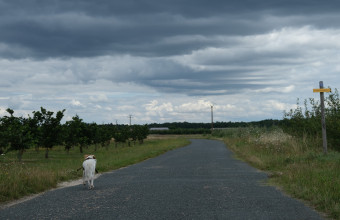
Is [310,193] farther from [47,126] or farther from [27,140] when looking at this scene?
[47,126]

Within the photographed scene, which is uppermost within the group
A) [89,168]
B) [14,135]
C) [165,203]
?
[14,135]

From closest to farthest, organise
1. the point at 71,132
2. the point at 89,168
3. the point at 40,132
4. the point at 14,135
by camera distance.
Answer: the point at 89,168
the point at 14,135
the point at 40,132
the point at 71,132

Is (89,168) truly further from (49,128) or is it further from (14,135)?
(49,128)

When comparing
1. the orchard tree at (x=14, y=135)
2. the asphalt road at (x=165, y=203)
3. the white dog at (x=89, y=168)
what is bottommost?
the asphalt road at (x=165, y=203)

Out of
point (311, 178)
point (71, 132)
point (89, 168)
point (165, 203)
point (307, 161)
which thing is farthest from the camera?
point (71, 132)

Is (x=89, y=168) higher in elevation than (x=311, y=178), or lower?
higher

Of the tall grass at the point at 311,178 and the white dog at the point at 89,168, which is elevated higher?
the white dog at the point at 89,168

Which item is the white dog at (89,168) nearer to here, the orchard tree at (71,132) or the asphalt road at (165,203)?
the asphalt road at (165,203)

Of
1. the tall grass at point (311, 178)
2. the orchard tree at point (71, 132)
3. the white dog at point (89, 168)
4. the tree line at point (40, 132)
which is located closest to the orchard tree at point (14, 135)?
the tree line at point (40, 132)

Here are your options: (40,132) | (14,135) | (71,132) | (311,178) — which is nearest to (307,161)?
(311,178)

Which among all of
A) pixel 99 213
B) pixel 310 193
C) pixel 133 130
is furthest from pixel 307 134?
pixel 133 130

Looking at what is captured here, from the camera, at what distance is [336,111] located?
26734 millimetres

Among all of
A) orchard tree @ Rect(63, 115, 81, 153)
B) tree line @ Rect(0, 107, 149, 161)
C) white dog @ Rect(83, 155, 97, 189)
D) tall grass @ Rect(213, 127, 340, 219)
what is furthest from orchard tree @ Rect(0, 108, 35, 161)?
tall grass @ Rect(213, 127, 340, 219)

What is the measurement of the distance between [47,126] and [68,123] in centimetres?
800
